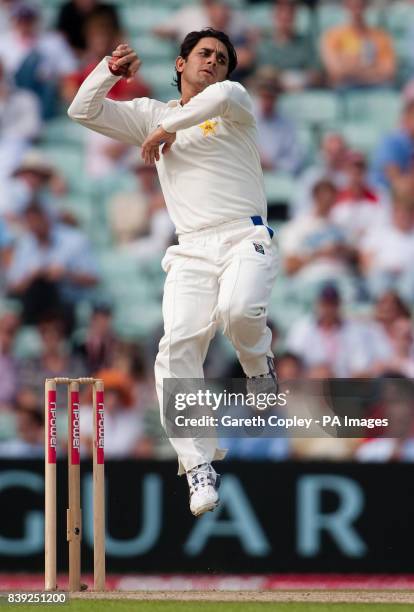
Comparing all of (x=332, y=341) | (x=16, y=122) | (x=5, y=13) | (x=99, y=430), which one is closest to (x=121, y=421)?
(x=332, y=341)

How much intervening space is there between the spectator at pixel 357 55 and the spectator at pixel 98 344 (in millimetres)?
2390

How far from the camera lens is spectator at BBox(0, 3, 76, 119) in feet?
29.5

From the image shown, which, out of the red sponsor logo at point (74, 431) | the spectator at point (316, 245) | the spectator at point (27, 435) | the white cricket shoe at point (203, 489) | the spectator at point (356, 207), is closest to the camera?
the white cricket shoe at point (203, 489)

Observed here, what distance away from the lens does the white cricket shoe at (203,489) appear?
4883 millimetres

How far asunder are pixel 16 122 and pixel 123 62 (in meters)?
4.02

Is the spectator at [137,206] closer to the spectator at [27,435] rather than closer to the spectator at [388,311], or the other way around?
the spectator at [27,435]

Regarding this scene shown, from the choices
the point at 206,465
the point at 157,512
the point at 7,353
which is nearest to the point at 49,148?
the point at 7,353

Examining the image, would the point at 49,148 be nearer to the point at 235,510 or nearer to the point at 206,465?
the point at 235,510

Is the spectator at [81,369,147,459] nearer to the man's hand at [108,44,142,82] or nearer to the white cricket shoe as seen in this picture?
the white cricket shoe

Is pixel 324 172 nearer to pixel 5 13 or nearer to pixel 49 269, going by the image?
pixel 49 269

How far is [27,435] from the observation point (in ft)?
26.0

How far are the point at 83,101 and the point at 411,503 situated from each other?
295 centimetres

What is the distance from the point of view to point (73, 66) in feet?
29.7

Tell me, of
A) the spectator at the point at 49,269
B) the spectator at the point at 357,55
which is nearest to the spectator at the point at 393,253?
the spectator at the point at 357,55
